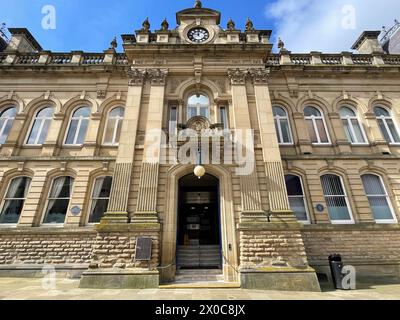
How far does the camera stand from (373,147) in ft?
44.2

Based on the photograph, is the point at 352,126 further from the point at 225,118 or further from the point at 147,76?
the point at 147,76

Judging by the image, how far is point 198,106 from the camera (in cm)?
1269

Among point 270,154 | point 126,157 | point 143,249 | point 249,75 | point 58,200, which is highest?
point 249,75

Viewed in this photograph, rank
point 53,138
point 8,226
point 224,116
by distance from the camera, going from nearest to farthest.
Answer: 1. point 8,226
2. point 224,116
3. point 53,138

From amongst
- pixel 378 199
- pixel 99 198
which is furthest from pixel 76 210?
pixel 378 199

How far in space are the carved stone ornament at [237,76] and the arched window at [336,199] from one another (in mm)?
7236

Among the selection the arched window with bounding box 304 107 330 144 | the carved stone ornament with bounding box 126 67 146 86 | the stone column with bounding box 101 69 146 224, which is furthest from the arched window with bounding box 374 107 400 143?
the stone column with bounding box 101 69 146 224

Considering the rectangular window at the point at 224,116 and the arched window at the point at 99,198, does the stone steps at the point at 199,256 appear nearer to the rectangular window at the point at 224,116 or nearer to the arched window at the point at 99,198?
the arched window at the point at 99,198

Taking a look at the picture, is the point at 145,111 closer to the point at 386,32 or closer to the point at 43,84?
the point at 43,84

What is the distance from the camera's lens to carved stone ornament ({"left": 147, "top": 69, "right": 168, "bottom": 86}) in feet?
40.6

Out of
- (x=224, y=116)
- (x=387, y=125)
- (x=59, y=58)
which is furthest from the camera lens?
(x=59, y=58)

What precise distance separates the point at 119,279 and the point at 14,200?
8.41 meters

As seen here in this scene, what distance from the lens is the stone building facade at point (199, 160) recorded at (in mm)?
9188

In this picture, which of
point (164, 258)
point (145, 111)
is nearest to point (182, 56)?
point (145, 111)
